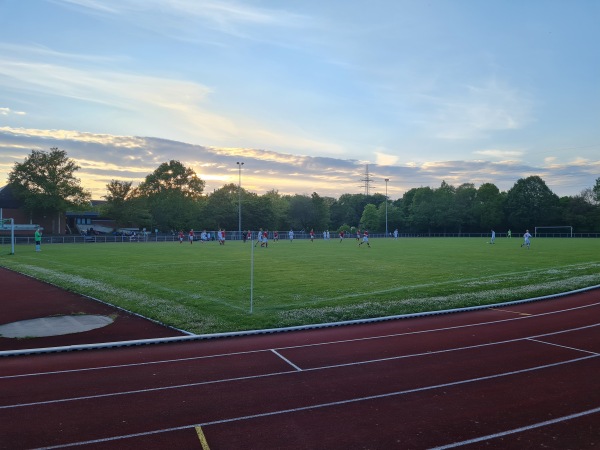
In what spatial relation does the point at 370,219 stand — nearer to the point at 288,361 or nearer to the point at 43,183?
the point at 43,183

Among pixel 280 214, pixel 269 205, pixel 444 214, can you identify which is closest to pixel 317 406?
pixel 269 205

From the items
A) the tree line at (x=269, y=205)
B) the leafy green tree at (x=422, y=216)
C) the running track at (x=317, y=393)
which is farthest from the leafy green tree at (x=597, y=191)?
the running track at (x=317, y=393)

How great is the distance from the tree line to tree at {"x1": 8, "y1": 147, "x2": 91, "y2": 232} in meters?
0.13

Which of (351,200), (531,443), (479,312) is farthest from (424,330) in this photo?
(351,200)

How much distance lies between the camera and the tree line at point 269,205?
70938 millimetres

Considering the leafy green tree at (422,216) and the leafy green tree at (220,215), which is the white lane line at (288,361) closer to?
the leafy green tree at (220,215)

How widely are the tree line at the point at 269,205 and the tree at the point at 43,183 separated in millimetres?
130

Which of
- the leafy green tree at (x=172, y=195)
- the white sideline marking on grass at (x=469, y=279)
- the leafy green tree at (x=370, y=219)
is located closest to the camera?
the white sideline marking on grass at (x=469, y=279)

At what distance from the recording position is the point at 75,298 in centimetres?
1694

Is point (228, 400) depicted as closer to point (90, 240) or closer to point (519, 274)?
point (519, 274)

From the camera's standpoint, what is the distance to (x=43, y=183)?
69.9 metres

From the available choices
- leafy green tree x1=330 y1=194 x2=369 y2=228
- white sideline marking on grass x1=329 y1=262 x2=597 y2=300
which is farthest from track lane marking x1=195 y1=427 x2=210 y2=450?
leafy green tree x1=330 y1=194 x2=369 y2=228

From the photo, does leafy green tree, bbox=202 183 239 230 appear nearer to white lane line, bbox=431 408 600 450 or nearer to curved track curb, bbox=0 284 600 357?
curved track curb, bbox=0 284 600 357

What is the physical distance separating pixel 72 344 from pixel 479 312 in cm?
1138
